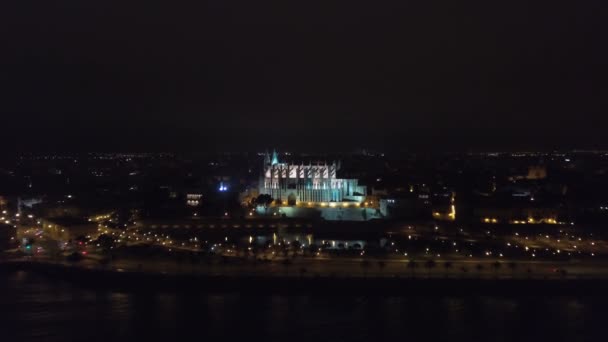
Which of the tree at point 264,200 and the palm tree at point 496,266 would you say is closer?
the palm tree at point 496,266

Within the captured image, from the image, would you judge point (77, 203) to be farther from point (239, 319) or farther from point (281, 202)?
point (239, 319)

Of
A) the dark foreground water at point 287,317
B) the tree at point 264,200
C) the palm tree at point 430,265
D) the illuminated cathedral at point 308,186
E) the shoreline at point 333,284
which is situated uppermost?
the illuminated cathedral at point 308,186

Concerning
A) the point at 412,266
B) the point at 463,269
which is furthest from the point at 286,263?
the point at 463,269

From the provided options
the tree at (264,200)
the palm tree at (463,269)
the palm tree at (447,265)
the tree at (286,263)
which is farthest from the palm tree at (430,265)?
the tree at (264,200)

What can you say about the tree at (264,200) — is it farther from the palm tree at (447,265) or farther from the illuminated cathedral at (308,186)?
the palm tree at (447,265)

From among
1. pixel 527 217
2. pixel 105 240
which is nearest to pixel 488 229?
pixel 527 217

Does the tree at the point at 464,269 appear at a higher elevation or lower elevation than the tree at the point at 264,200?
lower

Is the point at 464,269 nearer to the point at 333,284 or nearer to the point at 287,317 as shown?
the point at 333,284
